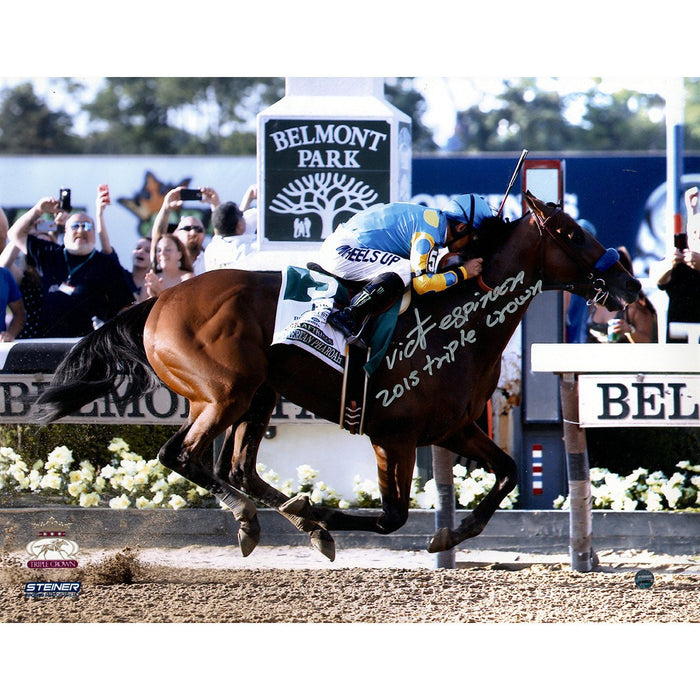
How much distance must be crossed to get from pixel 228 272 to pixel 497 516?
1.85 m

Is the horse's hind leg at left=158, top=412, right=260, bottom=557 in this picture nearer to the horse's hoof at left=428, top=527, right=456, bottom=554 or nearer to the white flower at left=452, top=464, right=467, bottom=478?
the horse's hoof at left=428, top=527, right=456, bottom=554

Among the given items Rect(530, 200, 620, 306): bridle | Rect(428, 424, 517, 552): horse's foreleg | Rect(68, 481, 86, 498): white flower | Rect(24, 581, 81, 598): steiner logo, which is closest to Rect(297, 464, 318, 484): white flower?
Rect(428, 424, 517, 552): horse's foreleg

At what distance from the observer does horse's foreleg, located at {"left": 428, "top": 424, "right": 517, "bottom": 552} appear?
5.05 meters

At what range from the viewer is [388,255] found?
4.88m

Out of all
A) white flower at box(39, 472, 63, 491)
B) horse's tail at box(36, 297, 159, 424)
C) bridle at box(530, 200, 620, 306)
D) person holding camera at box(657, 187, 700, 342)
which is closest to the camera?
bridle at box(530, 200, 620, 306)

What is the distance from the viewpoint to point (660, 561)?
5.46m

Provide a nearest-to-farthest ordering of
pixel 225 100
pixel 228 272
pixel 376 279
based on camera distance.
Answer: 1. pixel 376 279
2. pixel 228 272
3. pixel 225 100

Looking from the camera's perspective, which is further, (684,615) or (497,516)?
(497,516)

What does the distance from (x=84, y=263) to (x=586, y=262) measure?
247 centimetres

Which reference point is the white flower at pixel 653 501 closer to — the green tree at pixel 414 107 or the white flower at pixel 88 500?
the green tree at pixel 414 107

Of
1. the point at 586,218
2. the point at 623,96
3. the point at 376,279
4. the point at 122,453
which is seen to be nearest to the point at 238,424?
the point at 122,453

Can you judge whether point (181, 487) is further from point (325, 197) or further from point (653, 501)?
point (653, 501)

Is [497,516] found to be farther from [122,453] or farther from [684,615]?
[122,453]

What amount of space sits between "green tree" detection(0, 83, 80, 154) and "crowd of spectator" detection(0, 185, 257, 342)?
31 cm
